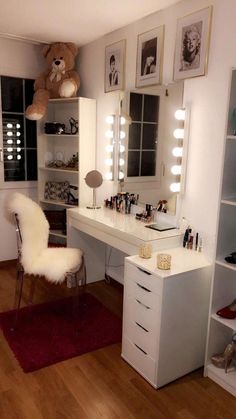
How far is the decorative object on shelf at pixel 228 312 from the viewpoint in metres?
2.00

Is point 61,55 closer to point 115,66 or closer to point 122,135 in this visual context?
point 115,66

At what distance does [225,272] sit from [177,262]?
11.4 inches

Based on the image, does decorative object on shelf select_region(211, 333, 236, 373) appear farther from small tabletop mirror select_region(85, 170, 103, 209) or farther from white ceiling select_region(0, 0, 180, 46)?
white ceiling select_region(0, 0, 180, 46)

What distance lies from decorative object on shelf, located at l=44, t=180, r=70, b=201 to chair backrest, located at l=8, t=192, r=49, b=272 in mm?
1013

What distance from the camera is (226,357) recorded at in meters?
2.05

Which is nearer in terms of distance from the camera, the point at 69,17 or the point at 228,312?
the point at 228,312

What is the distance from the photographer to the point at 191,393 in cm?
196

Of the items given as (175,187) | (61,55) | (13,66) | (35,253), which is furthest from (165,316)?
(13,66)

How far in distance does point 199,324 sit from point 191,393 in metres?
0.39

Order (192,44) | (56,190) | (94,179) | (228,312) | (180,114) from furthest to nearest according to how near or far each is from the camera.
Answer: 1. (56,190)
2. (94,179)
3. (180,114)
4. (192,44)
5. (228,312)

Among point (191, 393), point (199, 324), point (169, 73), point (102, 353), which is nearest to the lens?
point (191, 393)

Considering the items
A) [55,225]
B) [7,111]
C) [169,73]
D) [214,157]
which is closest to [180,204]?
[214,157]

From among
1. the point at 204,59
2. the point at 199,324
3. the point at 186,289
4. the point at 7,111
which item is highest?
the point at 204,59

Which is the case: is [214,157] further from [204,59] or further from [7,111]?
[7,111]
